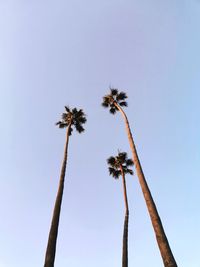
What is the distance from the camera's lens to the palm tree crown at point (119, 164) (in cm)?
2826

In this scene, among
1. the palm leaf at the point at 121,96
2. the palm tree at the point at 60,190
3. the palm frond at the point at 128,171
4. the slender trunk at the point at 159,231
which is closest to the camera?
the slender trunk at the point at 159,231

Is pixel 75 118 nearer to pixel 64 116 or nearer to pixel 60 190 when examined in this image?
pixel 64 116

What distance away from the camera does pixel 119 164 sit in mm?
28516

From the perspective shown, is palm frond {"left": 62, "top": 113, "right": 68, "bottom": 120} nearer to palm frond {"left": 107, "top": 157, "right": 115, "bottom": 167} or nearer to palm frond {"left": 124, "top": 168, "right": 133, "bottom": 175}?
palm frond {"left": 107, "top": 157, "right": 115, "bottom": 167}

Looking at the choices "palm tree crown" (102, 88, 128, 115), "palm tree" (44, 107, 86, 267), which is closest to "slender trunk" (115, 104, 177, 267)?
"palm tree" (44, 107, 86, 267)

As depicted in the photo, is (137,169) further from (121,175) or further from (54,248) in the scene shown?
(121,175)

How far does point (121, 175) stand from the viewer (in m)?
28.2

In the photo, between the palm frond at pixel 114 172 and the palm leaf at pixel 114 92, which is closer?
the palm leaf at pixel 114 92

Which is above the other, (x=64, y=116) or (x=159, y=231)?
(x=64, y=116)

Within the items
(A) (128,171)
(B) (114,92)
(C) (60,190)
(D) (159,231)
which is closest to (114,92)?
(B) (114,92)

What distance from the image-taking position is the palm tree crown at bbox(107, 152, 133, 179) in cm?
2826

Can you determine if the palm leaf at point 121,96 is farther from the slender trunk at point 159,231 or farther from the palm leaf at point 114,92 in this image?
the slender trunk at point 159,231

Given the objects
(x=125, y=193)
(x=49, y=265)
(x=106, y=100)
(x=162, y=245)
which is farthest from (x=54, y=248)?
(x=106, y=100)

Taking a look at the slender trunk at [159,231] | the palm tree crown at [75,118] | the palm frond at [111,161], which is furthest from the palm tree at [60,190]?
the palm frond at [111,161]
